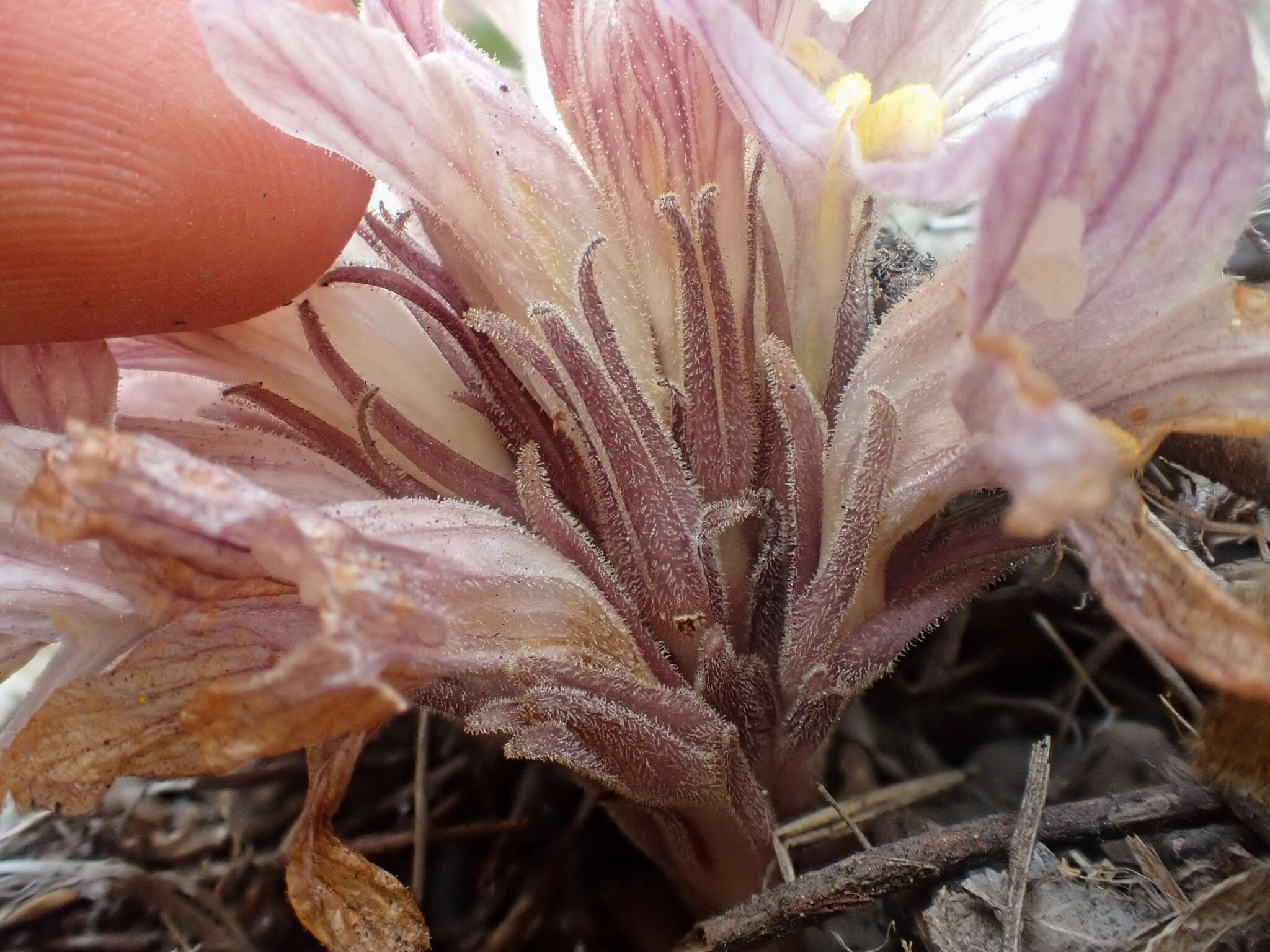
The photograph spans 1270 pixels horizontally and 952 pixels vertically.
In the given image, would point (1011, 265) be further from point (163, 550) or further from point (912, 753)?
point (912, 753)

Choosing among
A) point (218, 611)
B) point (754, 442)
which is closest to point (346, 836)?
point (218, 611)

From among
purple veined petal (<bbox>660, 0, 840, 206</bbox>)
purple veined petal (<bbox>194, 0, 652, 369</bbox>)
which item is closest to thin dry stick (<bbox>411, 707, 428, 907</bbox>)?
purple veined petal (<bbox>194, 0, 652, 369</bbox>)

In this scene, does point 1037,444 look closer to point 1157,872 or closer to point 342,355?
point 1157,872

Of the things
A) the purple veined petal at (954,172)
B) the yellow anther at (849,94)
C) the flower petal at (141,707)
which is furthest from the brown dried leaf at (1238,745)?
the flower petal at (141,707)

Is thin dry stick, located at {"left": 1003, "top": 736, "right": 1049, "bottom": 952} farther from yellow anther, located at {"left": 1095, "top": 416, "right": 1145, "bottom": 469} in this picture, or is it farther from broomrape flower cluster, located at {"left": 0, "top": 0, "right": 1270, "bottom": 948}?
yellow anther, located at {"left": 1095, "top": 416, "right": 1145, "bottom": 469}

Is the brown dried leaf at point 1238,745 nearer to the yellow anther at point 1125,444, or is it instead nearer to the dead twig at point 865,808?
the yellow anther at point 1125,444

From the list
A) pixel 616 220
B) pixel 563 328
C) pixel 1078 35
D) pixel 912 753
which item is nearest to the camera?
pixel 1078 35
